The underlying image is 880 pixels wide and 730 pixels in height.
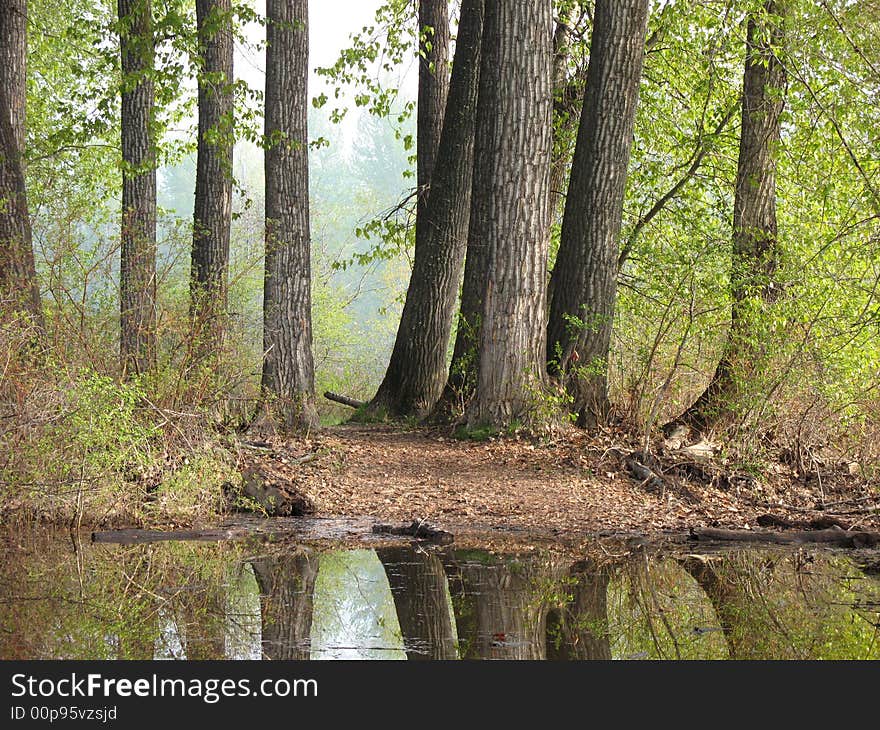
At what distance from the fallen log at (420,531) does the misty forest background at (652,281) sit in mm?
1458

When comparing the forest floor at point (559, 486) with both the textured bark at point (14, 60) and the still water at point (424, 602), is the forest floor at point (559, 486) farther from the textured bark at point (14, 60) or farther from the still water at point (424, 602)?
the textured bark at point (14, 60)

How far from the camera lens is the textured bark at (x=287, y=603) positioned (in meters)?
4.63

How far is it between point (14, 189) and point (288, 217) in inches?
127

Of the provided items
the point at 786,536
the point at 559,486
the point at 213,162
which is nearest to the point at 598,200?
the point at 559,486

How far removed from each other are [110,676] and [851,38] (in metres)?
10.7

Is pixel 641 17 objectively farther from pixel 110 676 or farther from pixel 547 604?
pixel 110 676

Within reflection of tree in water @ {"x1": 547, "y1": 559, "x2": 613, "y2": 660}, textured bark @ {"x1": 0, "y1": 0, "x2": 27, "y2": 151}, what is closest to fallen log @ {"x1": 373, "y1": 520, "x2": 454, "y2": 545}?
reflection of tree in water @ {"x1": 547, "y1": 559, "x2": 613, "y2": 660}

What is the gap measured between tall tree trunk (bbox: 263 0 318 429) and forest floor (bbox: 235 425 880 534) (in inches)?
33.6

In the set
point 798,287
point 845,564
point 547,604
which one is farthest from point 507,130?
point 547,604

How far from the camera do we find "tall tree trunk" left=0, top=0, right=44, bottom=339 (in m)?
9.61

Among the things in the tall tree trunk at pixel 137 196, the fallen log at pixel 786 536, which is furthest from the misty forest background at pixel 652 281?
the fallen log at pixel 786 536

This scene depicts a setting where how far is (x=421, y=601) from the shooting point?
18.5 feet

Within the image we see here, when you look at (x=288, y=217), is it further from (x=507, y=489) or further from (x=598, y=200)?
(x=507, y=489)

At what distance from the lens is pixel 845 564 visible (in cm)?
700
